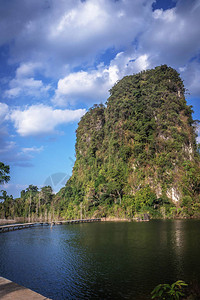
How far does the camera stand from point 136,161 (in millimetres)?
59688

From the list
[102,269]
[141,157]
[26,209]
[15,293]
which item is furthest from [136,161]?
[15,293]

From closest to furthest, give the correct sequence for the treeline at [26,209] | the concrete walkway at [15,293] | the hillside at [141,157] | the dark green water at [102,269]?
the concrete walkway at [15,293] → the dark green water at [102,269] → the hillside at [141,157] → the treeline at [26,209]

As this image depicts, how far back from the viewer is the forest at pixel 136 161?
172ft

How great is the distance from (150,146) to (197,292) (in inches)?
2071

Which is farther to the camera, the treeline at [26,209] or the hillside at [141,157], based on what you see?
the treeline at [26,209]

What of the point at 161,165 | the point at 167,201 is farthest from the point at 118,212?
the point at 161,165

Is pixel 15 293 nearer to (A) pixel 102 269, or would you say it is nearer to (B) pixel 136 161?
(A) pixel 102 269

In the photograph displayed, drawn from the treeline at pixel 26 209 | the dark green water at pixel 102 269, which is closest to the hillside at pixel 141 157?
the treeline at pixel 26 209

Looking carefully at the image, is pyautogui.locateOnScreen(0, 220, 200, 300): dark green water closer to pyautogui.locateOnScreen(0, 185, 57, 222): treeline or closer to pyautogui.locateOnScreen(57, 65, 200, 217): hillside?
pyautogui.locateOnScreen(57, 65, 200, 217): hillside

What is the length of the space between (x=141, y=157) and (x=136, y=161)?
176cm

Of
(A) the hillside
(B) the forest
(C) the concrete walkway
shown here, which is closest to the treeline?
(B) the forest

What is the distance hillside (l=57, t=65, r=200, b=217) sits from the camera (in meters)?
52.3

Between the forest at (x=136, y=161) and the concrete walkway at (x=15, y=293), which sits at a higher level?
the forest at (x=136, y=161)

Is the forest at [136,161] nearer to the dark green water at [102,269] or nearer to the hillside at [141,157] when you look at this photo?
the hillside at [141,157]
